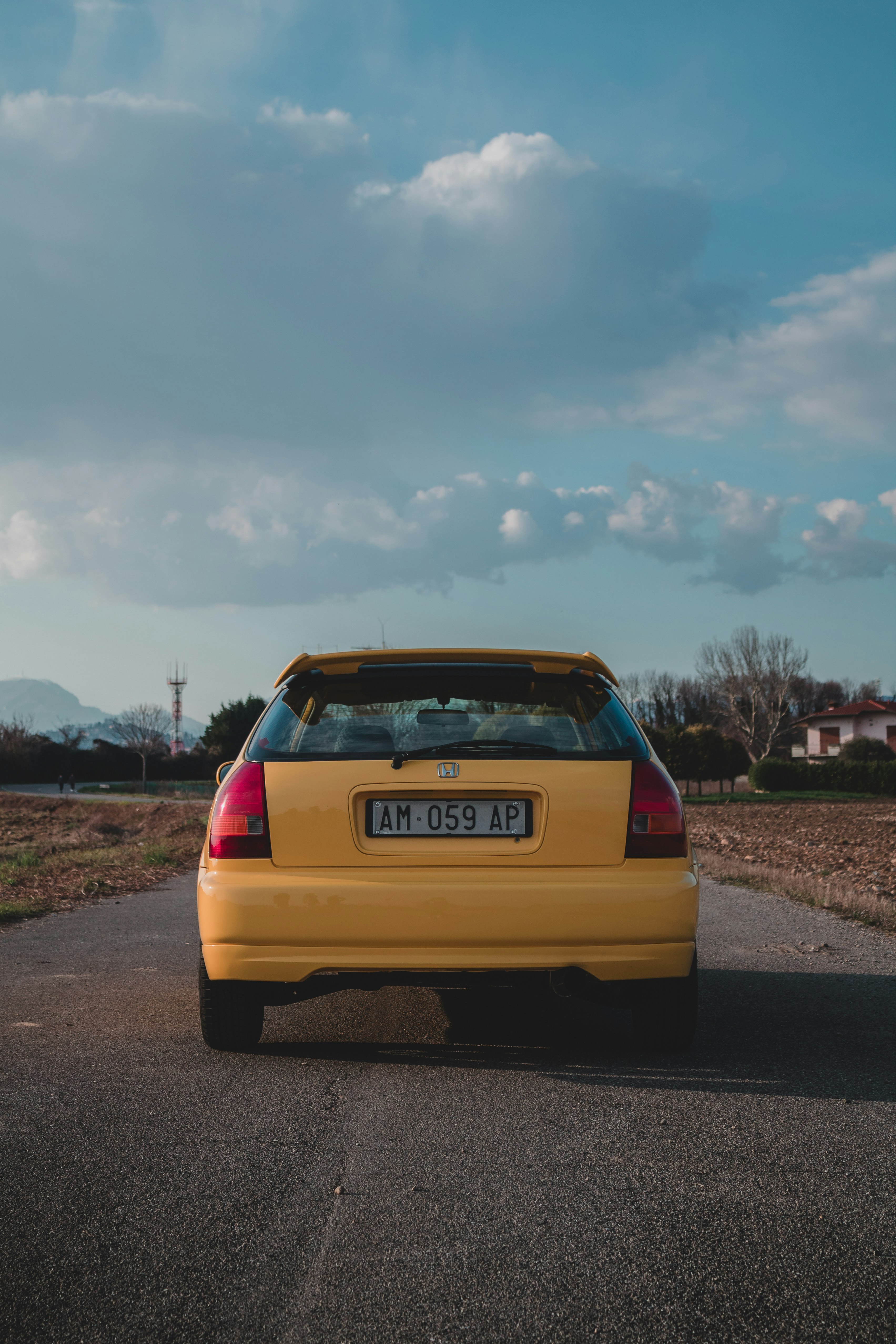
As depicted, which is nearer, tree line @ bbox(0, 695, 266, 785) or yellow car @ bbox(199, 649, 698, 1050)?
yellow car @ bbox(199, 649, 698, 1050)

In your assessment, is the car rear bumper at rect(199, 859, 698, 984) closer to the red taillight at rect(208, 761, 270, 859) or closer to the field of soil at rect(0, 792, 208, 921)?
the red taillight at rect(208, 761, 270, 859)

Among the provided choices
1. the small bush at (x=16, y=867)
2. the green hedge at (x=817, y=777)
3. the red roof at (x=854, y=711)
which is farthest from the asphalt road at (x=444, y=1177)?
the red roof at (x=854, y=711)

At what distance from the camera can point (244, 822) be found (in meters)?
3.68

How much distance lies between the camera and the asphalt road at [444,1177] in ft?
6.73

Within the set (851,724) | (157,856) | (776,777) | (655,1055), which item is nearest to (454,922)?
(655,1055)

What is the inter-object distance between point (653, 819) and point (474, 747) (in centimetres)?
72

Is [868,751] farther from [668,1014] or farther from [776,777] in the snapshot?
[668,1014]

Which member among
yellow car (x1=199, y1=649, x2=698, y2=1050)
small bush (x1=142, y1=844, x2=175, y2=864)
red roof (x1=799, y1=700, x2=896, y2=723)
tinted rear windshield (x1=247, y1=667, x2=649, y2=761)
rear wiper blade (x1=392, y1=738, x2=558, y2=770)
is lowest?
small bush (x1=142, y1=844, x2=175, y2=864)

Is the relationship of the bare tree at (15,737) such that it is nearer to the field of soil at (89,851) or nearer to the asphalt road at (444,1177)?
the field of soil at (89,851)

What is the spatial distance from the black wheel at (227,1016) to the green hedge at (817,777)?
50.1m

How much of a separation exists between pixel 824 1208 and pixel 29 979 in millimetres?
4533

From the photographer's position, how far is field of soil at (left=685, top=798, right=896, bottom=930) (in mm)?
9375

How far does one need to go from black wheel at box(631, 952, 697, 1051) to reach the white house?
86.2m

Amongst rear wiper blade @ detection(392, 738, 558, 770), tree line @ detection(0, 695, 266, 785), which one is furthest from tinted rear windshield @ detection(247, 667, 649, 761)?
tree line @ detection(0, 695, 266, 785)
